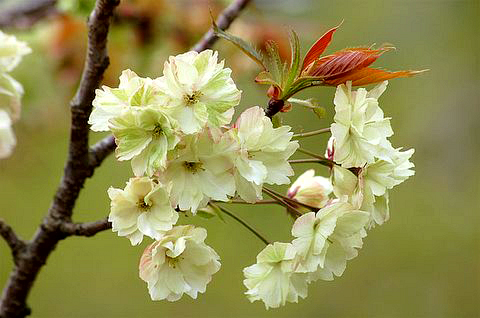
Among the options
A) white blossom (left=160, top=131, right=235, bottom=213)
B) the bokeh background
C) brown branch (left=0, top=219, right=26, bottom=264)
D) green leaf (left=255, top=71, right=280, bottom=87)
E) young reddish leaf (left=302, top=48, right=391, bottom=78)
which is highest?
young reddish leaf (left=302, top=48, right=391, bottom=78)

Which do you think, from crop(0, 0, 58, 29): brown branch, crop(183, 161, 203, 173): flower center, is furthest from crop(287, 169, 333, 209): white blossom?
crop(0, 0, 58, 29): brown branch

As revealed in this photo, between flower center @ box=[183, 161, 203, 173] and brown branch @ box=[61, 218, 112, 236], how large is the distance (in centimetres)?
17

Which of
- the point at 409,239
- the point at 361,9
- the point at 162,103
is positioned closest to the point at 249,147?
the point at 162,103

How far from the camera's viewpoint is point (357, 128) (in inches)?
27.1

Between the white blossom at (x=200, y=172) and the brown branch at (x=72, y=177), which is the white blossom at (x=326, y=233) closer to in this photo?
the white blossom at (x=200, y=172)

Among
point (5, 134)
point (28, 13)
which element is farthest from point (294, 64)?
point (28, 13)

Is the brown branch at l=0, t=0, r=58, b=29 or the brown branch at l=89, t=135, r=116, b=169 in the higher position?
the brown branch at l=0, t=0, r=58, b=29

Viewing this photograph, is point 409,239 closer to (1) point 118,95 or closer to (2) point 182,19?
(2) point 182,19

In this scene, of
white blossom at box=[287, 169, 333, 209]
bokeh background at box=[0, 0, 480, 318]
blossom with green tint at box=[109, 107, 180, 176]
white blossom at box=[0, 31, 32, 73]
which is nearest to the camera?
blossom with green tint at box=[109, 107, 180, 176]

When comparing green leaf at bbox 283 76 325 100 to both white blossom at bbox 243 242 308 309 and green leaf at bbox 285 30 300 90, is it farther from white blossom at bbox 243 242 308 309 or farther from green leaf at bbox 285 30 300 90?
white blossom at bbox 243 242 308 309

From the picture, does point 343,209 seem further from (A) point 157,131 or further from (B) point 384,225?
(B) point 384,225

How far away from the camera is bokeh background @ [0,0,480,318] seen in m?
3.22

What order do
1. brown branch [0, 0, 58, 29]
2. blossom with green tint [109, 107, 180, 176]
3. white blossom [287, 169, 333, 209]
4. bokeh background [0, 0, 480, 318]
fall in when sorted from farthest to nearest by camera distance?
bokeh background [0, 0, 480, 318] < brown branch [0, 0, 58, 29] < white blossom [287, 169, 333, 209] < blossom with green tint [109, 107, 180, 176]

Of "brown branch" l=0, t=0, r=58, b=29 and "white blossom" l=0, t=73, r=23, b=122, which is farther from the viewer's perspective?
"brown branch" l=0, t=0, r=58, b=29
